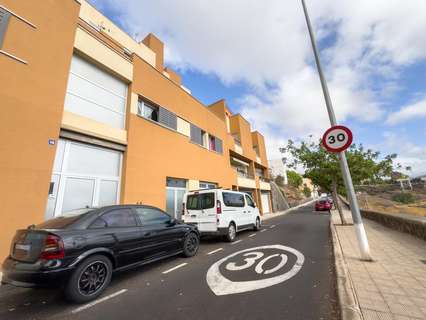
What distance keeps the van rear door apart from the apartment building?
7.00ft

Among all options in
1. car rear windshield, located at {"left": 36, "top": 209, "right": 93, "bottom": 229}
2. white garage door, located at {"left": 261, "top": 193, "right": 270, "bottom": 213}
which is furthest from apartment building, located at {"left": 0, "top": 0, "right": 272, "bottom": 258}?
white garage door, located at {"left": 261, "top": 193, "right": 270, "bottom": 213}

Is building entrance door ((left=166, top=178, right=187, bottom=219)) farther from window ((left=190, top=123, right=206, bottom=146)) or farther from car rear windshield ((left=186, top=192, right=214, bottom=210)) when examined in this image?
window ((left=190, top=123, right=206, bottom=146))

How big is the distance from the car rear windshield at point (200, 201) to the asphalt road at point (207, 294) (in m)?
→ 2.77

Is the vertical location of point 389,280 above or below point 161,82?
below

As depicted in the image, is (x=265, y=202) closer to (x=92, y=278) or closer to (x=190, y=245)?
(x=190, y=245)

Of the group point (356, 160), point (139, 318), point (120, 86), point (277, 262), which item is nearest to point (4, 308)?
point (139, 318)

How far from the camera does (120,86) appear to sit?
30.6 ft

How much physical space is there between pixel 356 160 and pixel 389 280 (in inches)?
383

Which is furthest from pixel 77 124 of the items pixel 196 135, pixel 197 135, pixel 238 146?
pixel 238 146

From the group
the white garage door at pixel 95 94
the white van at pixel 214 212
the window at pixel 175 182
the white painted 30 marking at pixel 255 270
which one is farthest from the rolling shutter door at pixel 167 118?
the white painted 30 marking at pixel 255 270

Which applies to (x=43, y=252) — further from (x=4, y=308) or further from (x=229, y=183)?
(x=229, y=183)

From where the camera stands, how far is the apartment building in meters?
5.46

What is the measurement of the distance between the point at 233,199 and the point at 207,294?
5480 millimetres

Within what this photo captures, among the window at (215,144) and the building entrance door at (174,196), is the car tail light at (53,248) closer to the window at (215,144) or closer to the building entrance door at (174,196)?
the building entrance door at (174,196)
